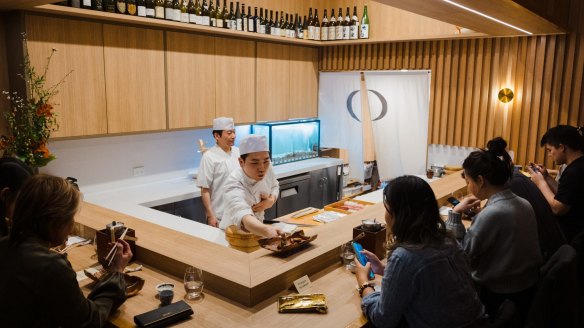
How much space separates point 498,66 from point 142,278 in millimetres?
4033

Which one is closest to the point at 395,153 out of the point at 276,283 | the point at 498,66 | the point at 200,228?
the point at 498,66

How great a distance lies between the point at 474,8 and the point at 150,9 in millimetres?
2476

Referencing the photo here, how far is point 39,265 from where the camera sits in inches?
55.6

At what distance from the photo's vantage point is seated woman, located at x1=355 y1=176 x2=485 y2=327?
1561 mm

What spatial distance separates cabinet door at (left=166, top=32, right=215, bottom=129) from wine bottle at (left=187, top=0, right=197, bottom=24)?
0.57 feet

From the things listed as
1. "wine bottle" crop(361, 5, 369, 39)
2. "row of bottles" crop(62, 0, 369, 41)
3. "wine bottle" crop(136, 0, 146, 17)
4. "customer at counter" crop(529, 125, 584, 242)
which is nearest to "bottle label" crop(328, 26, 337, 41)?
"row of bottles" crop(62, 0, 369, 41)

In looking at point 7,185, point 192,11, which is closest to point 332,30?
point 192,11

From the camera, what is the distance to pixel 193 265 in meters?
2.08

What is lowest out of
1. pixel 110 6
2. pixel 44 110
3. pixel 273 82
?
pixel 44 110

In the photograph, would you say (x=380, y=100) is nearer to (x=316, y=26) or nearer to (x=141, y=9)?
(x=316, y=26)

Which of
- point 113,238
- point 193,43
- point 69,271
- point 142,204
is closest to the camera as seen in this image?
point 69,271

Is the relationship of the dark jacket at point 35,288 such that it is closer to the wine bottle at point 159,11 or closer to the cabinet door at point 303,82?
the wine bottle at point 159,11

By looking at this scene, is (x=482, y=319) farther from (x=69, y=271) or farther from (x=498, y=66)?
(x=498, y=66)

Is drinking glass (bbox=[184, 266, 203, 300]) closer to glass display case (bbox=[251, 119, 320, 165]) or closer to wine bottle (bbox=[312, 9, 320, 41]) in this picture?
glass display case (bbox=[251, 119, 320, 165])
